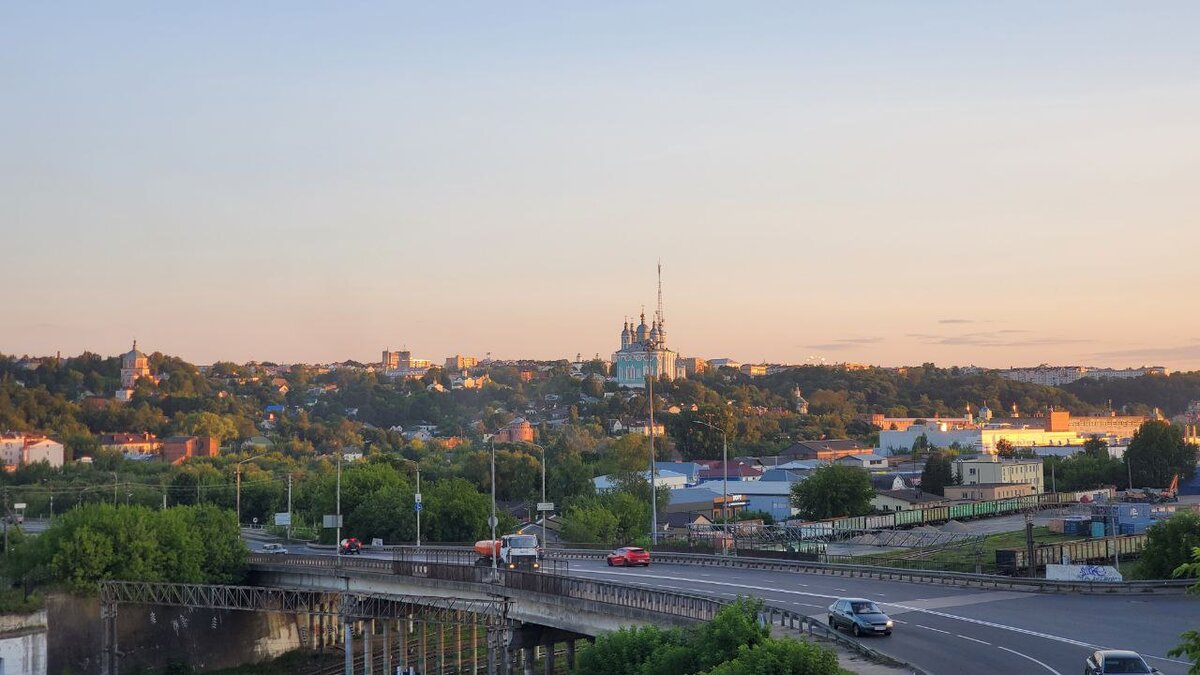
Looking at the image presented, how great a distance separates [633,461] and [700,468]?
750 inches

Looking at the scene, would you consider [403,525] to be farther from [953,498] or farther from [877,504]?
[953,498]

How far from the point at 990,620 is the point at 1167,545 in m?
15.9

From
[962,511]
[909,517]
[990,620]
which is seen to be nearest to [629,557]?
[990,620]

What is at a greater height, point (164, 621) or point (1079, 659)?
point (1079, 659)

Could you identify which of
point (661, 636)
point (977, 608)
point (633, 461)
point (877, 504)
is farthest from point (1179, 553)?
point (633, 461)

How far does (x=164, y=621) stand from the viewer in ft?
239

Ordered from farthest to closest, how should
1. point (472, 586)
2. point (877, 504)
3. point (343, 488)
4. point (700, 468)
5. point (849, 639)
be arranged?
point (700, 468)
point (877, 504)
point (343, 488)
point (472, 586)
point (849, 639)

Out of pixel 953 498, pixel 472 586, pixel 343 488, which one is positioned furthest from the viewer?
pixel 953 498

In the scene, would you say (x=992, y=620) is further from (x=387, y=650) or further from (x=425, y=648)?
(x=425, y=648)

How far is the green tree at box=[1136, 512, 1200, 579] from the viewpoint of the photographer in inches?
2044

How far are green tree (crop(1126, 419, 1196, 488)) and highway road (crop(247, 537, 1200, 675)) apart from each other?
97642 millimetres

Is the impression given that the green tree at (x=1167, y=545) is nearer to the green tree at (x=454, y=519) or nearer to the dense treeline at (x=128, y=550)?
the dense treeline at (x=128, y=550)

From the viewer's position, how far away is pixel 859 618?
3834 cm

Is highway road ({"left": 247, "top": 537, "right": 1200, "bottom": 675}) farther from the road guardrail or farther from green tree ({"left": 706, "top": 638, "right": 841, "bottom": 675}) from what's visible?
green tree ({"left": 706, "top": 638, "right": 841, "bottom": 675})
